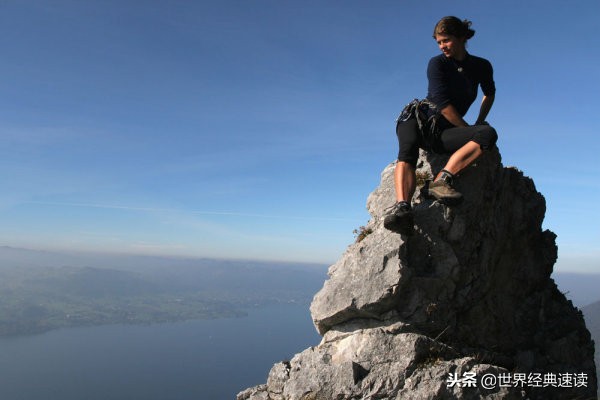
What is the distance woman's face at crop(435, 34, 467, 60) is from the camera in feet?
28.8

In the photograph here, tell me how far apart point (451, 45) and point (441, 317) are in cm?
613

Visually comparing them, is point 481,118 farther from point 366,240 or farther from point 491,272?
point 366,240

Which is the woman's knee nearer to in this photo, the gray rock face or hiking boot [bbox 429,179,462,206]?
hiking boot [bbox 429,179,462,206]

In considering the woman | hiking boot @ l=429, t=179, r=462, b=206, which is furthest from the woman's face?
hiking boot @ l=429, t=179, r=462, b=206

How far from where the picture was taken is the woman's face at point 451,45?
8.78 metres

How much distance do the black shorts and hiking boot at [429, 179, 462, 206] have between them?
26.9 inches

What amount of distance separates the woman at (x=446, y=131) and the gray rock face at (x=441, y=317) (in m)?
0.63

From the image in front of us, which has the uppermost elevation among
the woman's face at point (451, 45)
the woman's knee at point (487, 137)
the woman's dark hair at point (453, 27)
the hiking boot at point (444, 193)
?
the woman's dark hair at point (453, 27)

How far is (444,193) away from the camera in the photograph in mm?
8539

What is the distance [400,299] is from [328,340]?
1866 mm

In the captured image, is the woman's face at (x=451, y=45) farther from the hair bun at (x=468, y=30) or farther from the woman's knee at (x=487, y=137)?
the woman's knee at (x=487, y=137)

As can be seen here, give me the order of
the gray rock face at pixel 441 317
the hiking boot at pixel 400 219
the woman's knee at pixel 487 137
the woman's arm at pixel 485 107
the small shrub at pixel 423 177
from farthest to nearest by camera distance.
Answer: the woman's arm at pixel 485 107, the small shrub at pixel 423 177, the woman's knee at pixel 487 137, the hiking boot at pixel 400 219, the gray rock face at pixel 441 317

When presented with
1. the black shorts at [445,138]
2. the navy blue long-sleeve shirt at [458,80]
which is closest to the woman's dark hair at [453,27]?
the navy blue long-sleeve shirt at [458,80]

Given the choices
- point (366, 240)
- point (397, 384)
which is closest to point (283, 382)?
point (397, 384)
